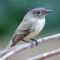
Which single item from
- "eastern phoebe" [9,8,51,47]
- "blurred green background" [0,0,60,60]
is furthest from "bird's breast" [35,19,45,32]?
"blurred green background" [0,0,60,60]

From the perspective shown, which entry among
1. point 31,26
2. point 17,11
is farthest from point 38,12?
point 17,11

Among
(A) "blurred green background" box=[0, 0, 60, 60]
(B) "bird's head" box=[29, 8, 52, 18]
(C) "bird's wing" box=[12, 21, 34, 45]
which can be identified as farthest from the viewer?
(A) "blurred green background" box=[0, 0, 60, 60]

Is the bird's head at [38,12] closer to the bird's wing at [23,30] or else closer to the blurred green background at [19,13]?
the bird's wing at [23,30]

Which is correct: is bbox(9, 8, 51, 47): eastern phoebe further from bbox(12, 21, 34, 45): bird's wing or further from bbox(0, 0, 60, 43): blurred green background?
bbox(0, 0, 60, 43): blurred green background

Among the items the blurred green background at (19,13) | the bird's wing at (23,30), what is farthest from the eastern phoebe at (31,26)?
the blurred green background at (19,13)

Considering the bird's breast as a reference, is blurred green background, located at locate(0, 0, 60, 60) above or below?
above

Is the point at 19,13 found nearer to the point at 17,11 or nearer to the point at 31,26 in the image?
the point at 17,11

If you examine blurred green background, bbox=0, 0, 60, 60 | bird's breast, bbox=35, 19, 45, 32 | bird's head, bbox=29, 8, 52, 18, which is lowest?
bird's breast, bbox=35, 19, 45, 32

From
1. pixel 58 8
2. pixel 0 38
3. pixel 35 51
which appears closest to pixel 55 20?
pixel 58 8
